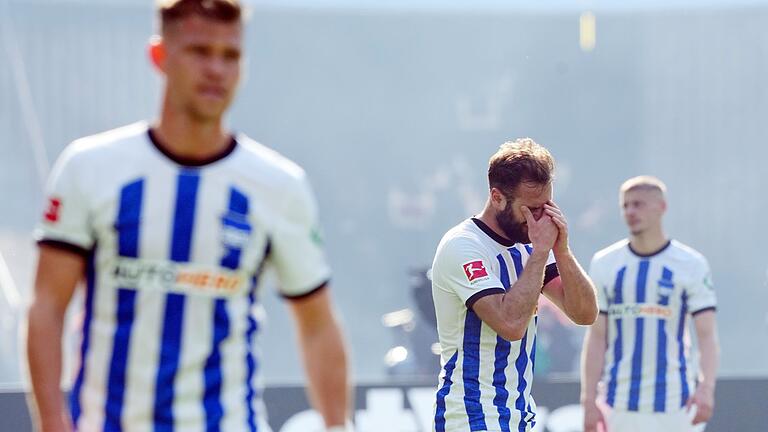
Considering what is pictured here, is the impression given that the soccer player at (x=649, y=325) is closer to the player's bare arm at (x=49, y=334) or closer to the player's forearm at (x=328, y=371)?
the player's forearm at (x=328, y=371)

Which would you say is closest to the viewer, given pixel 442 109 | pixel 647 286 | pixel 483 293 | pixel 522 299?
pixel 522 299

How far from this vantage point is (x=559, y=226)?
5035mm

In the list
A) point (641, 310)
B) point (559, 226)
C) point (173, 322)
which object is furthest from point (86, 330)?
point (641, 310)

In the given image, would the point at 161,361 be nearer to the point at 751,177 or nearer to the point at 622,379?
the point at 622,379

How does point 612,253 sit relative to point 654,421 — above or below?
above

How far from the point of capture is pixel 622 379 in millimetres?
7652

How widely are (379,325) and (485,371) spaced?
48.1ft

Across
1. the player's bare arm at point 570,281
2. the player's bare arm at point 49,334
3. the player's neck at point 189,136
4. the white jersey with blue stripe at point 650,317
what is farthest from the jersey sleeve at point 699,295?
the player's bare arm at point 49,334

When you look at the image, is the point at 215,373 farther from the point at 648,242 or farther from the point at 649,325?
the point at 648,242

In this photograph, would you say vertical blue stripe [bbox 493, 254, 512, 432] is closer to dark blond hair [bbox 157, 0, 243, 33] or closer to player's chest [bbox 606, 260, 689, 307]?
dark blond hair [bbox 157, 0, 243, 33]

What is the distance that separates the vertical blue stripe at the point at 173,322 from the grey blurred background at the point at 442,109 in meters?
16.5

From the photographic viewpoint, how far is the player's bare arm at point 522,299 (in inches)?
193

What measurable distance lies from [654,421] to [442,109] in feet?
50.6

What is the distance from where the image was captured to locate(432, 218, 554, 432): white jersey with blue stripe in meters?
5.05
